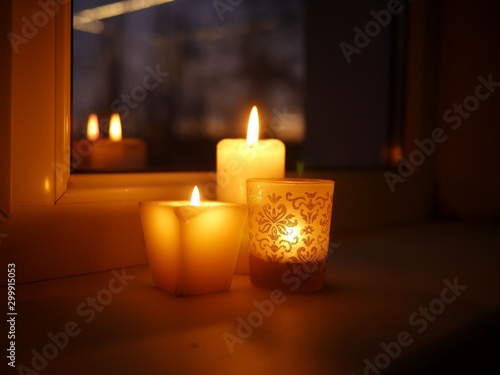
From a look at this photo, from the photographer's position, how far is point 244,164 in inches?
29.0

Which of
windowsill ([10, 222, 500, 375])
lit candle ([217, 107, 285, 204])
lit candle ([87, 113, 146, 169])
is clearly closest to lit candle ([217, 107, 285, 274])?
lit candle ([217, 107, 285, 204])

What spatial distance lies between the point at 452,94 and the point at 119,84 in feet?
2.75

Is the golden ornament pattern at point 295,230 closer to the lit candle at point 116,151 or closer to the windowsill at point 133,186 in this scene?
the windowsill at point 133,186

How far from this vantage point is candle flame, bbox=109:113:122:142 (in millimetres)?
1006

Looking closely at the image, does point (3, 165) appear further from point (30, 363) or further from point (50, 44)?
point (30, 363)

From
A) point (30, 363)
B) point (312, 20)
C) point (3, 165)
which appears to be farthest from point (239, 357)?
point (312, 20)

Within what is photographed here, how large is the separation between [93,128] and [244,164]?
1.30 feet

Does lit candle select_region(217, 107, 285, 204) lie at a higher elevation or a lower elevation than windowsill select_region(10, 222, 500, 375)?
higher

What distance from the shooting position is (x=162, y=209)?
2.11 ft

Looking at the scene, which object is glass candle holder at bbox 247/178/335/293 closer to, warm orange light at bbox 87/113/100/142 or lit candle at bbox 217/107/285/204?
lit candle at bbox 217/107/285/204

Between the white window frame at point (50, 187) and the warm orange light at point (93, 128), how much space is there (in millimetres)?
211

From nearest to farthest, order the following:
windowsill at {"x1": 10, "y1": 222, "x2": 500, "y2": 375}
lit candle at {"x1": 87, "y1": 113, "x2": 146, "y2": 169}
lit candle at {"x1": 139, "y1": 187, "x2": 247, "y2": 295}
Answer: windowsill at {"x1": 10, "y1": 222, "x2": 500, "y2": 375} → lit candle at {"x1": 139, "y1": 187, "x2": 247, "y2": 295} → lit candle at {"x1": 87, "y1": 113, "x2": 146, "y2": 169}

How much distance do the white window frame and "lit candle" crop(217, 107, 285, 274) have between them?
0.15 meters

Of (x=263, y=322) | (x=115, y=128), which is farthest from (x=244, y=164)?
(x=115, y=128)
